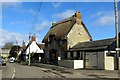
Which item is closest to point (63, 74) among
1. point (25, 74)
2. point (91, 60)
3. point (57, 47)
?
point (25, 74)

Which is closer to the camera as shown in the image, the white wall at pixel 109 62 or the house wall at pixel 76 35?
the white wall at pixel 109 62

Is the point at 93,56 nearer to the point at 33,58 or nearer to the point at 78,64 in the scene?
the point at 78,64

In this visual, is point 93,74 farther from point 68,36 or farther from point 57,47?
point 57,47

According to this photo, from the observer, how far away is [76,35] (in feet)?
192

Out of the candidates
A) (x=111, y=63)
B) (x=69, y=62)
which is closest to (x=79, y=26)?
(x=69, y=62)

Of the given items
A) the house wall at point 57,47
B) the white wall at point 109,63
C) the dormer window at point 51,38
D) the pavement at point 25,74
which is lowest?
the pavement at point 25,74

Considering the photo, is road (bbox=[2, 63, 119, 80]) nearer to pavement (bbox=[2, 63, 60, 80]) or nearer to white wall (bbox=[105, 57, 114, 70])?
pavement (bbox=[2, 63, 60, 80])

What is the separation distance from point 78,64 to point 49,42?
28.4 meters

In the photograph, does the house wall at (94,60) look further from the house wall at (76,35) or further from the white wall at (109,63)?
the house wall at (76,35)

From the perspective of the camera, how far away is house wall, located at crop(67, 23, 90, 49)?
5724 cm

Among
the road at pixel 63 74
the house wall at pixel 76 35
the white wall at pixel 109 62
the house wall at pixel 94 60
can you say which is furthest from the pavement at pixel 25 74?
the house wall at pixel 76 35

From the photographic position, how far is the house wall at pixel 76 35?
188ft

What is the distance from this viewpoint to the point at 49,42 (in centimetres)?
6712

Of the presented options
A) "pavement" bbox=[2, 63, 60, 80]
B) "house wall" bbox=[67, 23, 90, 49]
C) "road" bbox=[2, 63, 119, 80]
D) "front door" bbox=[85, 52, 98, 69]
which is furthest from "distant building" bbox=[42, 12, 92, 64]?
"road" bbox=[2, 63, 119, 80]
